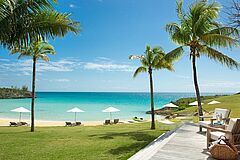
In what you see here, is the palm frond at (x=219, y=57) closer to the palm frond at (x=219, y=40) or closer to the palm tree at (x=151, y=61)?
the palm frond at (x=219, y=40)

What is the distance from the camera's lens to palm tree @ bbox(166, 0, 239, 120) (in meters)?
11.0

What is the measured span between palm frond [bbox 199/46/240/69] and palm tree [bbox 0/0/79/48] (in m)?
7.34

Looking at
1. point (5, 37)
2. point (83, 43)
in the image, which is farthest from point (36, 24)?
point (83, 43)

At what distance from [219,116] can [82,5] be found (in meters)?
17.1

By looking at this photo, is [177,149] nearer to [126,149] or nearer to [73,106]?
[126,149]

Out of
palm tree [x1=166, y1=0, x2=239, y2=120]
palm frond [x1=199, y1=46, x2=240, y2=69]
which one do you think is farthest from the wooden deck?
palm tree [x1=166, y1=0, x2=239, y2=120]

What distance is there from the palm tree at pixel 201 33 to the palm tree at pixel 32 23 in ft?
22.3

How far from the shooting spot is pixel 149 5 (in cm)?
1522

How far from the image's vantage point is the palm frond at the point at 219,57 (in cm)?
1122

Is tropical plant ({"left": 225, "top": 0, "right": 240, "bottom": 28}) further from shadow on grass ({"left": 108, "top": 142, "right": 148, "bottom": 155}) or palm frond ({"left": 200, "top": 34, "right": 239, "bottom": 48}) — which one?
shadow on grass ({"left": 108, "top": 142, "right": 148, "bottom": 155})

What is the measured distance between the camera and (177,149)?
22.3 ft

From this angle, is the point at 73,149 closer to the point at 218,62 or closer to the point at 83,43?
the point at 218,62

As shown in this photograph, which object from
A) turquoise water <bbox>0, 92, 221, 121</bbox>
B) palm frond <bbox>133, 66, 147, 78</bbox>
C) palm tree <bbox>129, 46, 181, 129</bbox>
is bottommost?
turquoise water <bbox>0, 92, 221, 121</bbox>

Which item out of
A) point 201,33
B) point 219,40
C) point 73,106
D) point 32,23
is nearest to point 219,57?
point 219,40
